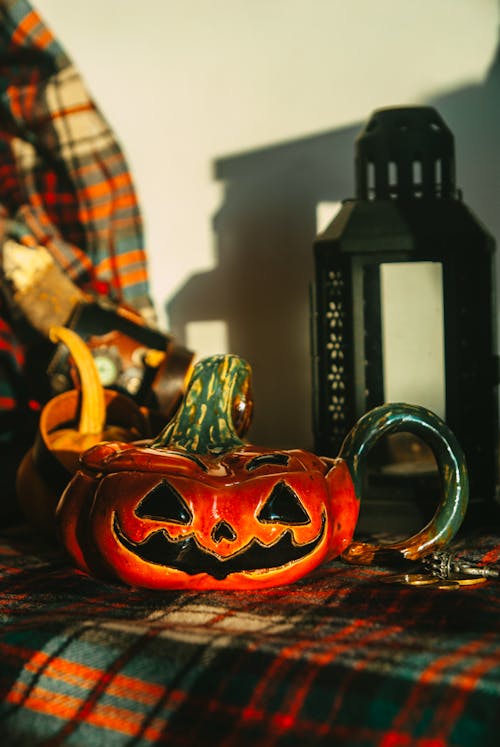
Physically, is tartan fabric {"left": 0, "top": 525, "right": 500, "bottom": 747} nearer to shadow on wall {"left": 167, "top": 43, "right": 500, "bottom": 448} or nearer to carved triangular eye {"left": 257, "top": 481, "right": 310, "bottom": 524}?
carved triangular eye {"left": 257, "top": 481, "right": 310, "bottom": 524}

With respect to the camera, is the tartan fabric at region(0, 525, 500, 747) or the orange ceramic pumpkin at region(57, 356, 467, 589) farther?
the orange ceramic pumpkin at region(57, 356, 467, 589)

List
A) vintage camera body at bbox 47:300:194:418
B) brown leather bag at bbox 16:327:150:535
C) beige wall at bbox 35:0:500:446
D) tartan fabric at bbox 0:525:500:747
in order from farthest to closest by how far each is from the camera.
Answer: beige wall at bbox 35:0:500:446, vintage camera body at bbox 47:300:194:418, brown leather bag at bbox 16:327:150:535, tartan fabric at bbox 0:525:500:747

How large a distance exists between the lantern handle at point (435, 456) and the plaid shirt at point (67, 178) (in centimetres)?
64

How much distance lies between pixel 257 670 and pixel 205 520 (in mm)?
145

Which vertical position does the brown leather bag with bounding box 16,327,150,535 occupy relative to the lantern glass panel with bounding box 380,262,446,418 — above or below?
below

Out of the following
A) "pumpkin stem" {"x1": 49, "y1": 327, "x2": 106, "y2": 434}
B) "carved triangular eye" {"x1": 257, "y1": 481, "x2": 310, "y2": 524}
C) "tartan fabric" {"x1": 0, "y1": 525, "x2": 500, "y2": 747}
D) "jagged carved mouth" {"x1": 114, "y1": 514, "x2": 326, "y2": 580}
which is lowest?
"tartan fabric" {"x1": 0, "y1": 525, "x2": 500, "y2": 747}

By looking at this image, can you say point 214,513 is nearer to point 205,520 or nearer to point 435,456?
point 205,520

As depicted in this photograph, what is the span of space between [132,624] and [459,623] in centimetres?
22

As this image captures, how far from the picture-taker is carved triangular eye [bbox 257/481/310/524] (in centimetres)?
65

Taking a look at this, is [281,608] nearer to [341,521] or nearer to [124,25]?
[341,521]

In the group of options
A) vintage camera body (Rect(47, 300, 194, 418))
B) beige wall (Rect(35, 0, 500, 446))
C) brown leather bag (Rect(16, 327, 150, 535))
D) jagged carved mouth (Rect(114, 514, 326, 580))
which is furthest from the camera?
beige wall (Rect(35, 0, 500, 446))

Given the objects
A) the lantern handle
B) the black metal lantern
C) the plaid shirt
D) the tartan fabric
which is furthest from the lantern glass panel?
the plaid shirt

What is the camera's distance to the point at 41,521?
2.84 feet

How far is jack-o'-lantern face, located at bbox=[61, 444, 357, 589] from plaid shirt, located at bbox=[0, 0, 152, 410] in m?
0.64
